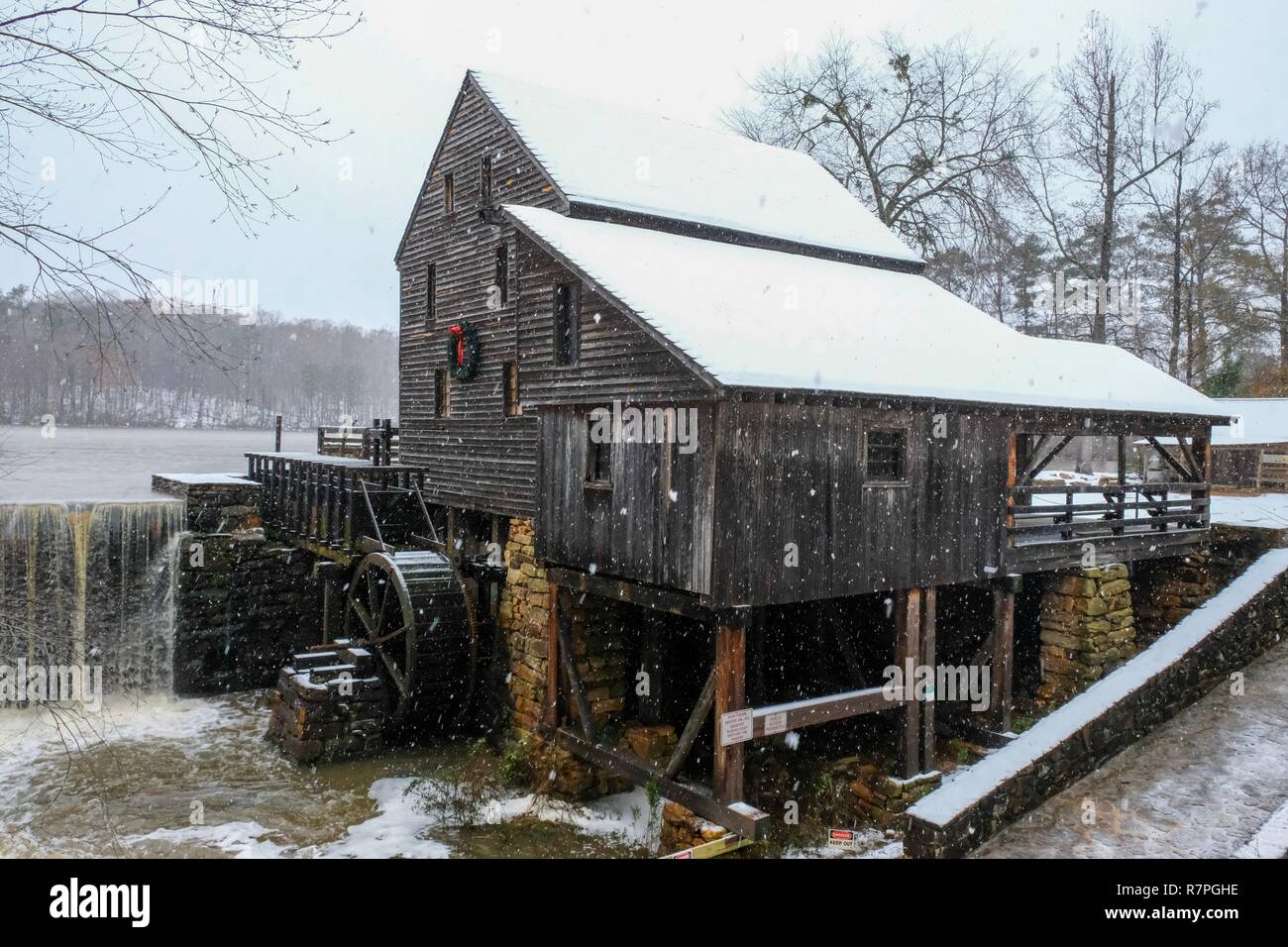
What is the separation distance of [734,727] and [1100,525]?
7.42m

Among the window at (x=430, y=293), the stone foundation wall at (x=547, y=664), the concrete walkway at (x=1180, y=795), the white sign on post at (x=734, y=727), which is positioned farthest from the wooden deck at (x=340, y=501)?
the concrete walkway at (x=1180, y=795)

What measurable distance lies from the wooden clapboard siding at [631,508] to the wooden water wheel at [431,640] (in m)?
2.70

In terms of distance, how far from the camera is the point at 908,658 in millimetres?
11180

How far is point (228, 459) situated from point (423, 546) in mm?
32229

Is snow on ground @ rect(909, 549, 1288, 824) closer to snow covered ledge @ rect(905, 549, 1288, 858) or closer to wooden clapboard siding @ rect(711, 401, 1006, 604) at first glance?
snow covered ledge @ rect(905, 549, 1288, 858)

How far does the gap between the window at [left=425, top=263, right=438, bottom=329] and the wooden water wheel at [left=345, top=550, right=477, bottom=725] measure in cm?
530

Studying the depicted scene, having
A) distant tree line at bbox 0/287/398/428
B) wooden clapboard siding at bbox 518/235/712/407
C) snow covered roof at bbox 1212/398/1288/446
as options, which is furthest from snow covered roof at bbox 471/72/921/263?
distant tree line at bbox 0/287/398/428

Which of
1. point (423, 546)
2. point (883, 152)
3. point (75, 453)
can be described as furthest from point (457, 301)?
point (75, 453)

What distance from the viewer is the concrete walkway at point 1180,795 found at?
7543 mm

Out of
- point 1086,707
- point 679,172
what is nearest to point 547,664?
point 1086,707

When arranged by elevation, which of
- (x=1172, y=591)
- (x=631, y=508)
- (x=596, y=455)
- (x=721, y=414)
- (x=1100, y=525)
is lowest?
(x=1172, y=591)

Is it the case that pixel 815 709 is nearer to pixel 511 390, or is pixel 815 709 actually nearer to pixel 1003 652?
pixel 1003 652

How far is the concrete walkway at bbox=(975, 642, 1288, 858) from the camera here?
7.54 metres
